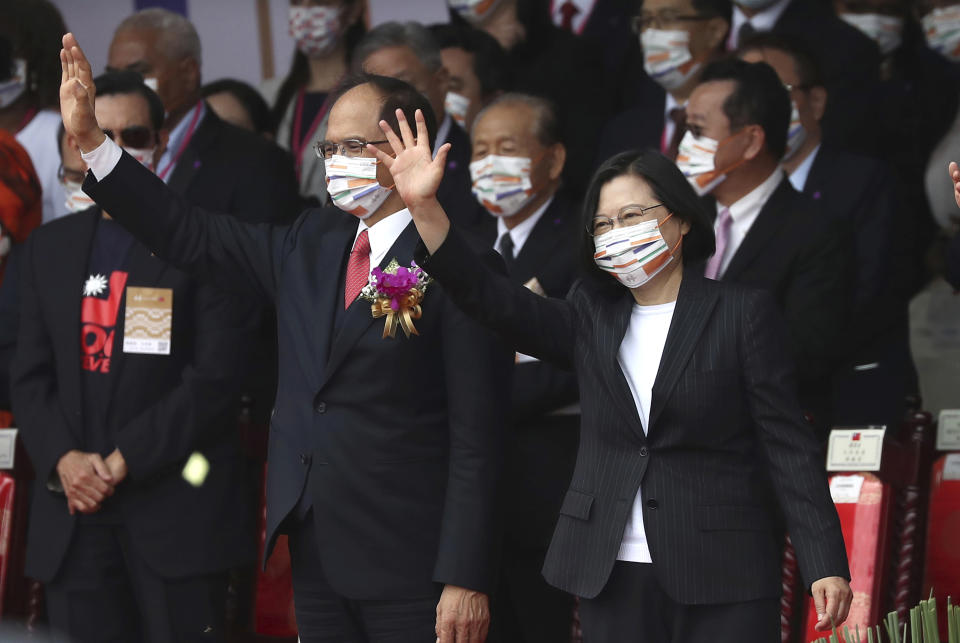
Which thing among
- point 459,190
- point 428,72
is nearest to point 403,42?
point 428,72

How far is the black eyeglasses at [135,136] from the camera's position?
4672mm

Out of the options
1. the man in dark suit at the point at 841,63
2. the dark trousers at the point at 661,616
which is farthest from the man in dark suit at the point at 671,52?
the dark trousers at the point at 661,616

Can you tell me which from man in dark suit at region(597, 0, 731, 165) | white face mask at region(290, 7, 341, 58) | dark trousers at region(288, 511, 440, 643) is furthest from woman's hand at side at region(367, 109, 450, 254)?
white face mask at region(290, 7, 341, 58)

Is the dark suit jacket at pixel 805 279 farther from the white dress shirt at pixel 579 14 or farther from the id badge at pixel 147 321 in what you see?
the white dress shirt at pixel 579 14

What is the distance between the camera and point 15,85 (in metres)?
6.21

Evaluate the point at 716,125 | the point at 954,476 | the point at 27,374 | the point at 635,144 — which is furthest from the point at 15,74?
the point at 954,476

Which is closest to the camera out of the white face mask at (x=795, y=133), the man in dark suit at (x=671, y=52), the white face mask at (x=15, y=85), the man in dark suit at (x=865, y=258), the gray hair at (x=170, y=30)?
the man in dark suit at (x=865, y=258)

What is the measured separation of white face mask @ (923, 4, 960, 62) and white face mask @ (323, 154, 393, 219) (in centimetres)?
316

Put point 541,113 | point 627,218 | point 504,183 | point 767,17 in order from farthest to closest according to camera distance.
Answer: point 767,17, point 541,113, point 504,183, point 627,218

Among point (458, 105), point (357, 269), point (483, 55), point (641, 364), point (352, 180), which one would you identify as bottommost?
point (641, 364)

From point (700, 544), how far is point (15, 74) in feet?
13.3

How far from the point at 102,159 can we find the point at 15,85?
9.58 ft

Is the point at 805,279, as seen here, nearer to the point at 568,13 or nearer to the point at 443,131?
the point at 443,131

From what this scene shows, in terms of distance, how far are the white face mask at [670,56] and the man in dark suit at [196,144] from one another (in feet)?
4.95
